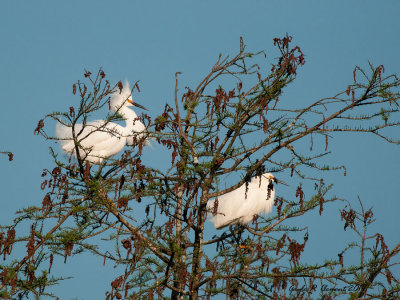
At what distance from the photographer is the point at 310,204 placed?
251 inches

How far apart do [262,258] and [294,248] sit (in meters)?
0.84

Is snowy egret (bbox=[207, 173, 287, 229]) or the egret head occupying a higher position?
the egret head

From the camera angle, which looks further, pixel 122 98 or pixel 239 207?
pixel 122 98

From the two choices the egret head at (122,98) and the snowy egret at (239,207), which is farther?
the egret head at (122,98)

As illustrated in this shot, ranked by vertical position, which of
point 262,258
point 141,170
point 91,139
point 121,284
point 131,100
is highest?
point 131,100

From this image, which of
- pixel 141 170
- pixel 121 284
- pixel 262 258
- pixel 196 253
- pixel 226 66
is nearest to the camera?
pixel 121 284

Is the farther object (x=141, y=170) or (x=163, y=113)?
(x=163, y=113)

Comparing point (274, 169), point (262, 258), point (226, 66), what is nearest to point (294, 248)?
point (262, 258)

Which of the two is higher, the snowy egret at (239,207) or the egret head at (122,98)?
the egret head at (122,98)

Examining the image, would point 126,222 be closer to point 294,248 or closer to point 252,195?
point 294,248

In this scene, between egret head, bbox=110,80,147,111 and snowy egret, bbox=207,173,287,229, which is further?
egret head, bbox=110,80,147,111

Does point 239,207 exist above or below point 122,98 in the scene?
below

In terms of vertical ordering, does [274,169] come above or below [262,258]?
above

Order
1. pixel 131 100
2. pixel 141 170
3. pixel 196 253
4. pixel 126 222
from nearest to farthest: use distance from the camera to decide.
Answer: pixel 141 170
pixel 196 253
pixel 126 222
pixel 131 100
